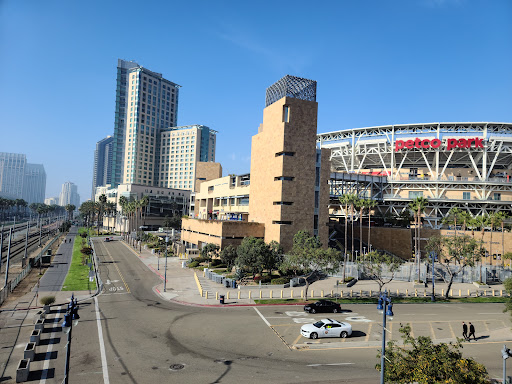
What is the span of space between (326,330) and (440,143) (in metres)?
81.4

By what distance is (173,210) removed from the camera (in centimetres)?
16750

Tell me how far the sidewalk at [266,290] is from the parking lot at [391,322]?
538 centimetres

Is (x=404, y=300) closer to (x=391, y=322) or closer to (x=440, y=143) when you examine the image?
(x=391, y=322)

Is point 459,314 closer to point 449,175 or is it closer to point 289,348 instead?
point 289,348

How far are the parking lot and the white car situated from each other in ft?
1.27

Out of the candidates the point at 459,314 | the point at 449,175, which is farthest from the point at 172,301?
the point at 449,175

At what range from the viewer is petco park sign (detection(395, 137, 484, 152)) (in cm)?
9072

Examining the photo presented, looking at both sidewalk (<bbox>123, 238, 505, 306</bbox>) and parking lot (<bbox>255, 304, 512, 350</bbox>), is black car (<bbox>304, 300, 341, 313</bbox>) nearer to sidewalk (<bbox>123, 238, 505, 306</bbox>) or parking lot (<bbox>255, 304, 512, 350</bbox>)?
parking lot (<bbox>255, 304, 512, 350</bbox>)

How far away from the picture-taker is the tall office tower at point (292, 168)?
63.9m

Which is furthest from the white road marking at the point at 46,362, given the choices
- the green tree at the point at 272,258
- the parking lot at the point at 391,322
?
the green tree at the point at 272,258

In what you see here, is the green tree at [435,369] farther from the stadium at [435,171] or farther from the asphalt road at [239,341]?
the stadium at [435,171]

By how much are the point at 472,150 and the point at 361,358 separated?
90.6 metres

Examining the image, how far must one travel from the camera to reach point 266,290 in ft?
152

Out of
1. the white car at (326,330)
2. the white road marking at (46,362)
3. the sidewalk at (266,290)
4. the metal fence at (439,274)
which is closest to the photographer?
the white road marking at (46,362)
